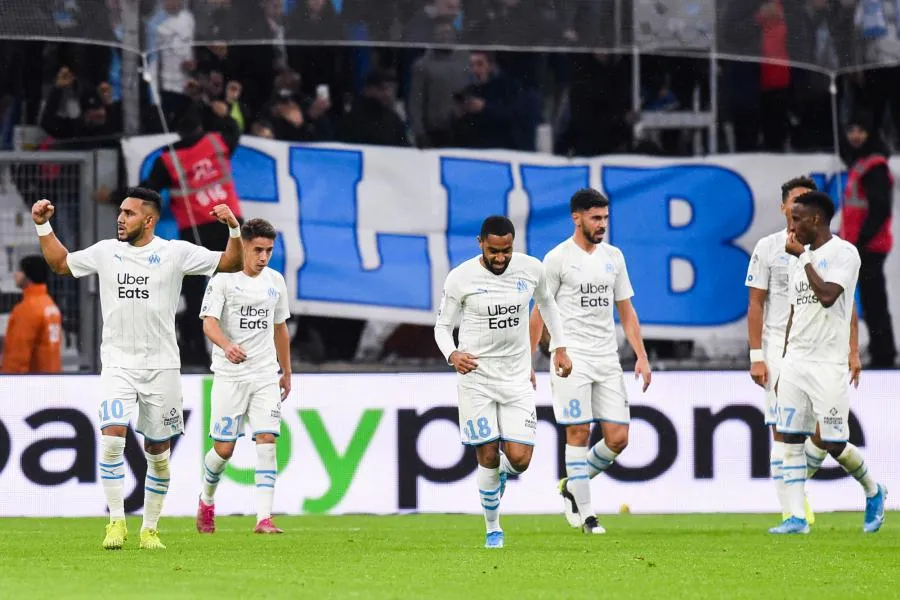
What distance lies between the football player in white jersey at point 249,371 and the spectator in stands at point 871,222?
235 inches

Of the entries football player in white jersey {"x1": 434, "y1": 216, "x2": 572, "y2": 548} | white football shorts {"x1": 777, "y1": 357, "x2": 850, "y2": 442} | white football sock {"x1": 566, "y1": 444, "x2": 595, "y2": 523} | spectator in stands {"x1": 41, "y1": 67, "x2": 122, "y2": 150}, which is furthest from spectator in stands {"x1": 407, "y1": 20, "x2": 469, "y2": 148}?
football player in white jersey {"x1": 434, "y1": 216, "x2": 572, "y2": 548}

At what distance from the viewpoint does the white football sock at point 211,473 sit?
1238cm

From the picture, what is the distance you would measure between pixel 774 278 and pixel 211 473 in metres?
4.09

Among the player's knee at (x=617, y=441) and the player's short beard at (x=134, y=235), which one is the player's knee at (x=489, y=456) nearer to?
the player's knee at (x=617, y=441)

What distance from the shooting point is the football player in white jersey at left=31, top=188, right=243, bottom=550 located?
10.7 meters

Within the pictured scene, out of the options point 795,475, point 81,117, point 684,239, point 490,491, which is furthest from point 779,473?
point 81,117

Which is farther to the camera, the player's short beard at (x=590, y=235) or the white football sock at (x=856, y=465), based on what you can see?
the player's short beard at (x=590, y=235)

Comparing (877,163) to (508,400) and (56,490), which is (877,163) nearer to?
(508,400)

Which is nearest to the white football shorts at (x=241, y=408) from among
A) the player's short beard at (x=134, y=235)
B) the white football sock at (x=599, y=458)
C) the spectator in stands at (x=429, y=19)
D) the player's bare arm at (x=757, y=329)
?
the player's short beard at (x=134, y=235)

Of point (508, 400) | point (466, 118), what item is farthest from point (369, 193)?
point (508, 400)

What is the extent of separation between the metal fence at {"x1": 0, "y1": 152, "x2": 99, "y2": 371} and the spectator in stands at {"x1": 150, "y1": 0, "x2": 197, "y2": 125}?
2.78 feet

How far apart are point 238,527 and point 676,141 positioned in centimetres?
563

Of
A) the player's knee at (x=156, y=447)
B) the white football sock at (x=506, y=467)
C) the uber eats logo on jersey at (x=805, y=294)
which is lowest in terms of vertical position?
the white football sock at (x=506, y=467)

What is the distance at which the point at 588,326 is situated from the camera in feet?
40.3
